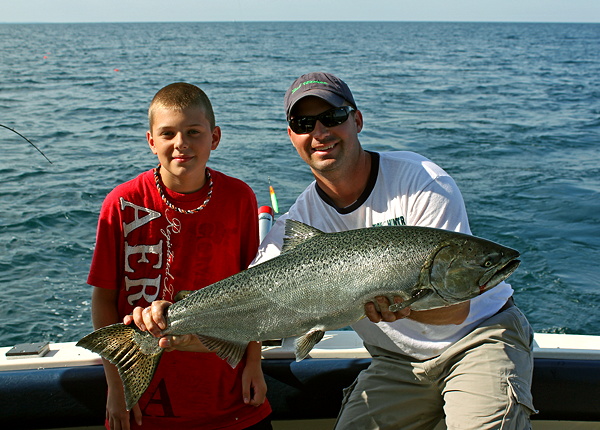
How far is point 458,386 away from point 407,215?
3.30ft

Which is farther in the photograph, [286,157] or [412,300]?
[286,157]

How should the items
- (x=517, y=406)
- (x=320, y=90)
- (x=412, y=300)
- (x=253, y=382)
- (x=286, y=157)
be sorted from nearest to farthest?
(x=412, y=300), (x=517, y=406), (x=253, y=382), (x=320, y=90), (x=286, y=157)

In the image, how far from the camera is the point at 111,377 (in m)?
3.60

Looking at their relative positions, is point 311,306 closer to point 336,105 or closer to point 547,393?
point 336,105

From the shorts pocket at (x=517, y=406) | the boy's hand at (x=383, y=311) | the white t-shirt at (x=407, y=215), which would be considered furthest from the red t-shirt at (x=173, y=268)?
the shorts pocket at (x=517, y=406)

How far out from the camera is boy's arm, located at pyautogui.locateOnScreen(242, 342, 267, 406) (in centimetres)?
362

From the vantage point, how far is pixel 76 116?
21859 millimetres

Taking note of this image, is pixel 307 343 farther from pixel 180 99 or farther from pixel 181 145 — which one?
pixel 180 99

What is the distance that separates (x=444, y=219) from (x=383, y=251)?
653mm

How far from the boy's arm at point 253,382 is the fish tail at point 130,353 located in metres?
0.60

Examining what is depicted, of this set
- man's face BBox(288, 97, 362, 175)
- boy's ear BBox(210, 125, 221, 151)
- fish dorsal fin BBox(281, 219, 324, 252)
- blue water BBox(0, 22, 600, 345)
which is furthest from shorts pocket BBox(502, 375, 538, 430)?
blue water BBox(0, 22, 600, 345)

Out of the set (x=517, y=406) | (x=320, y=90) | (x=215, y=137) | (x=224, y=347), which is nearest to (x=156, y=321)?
(x=224, y=347)

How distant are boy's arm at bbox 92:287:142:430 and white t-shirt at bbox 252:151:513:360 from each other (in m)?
0.87

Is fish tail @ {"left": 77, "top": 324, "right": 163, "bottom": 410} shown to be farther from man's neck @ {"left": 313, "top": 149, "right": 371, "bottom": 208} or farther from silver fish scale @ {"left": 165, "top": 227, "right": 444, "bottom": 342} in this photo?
man's neck @ {"left": 313, "top": 149, "right": 371, "bottom": 208}
